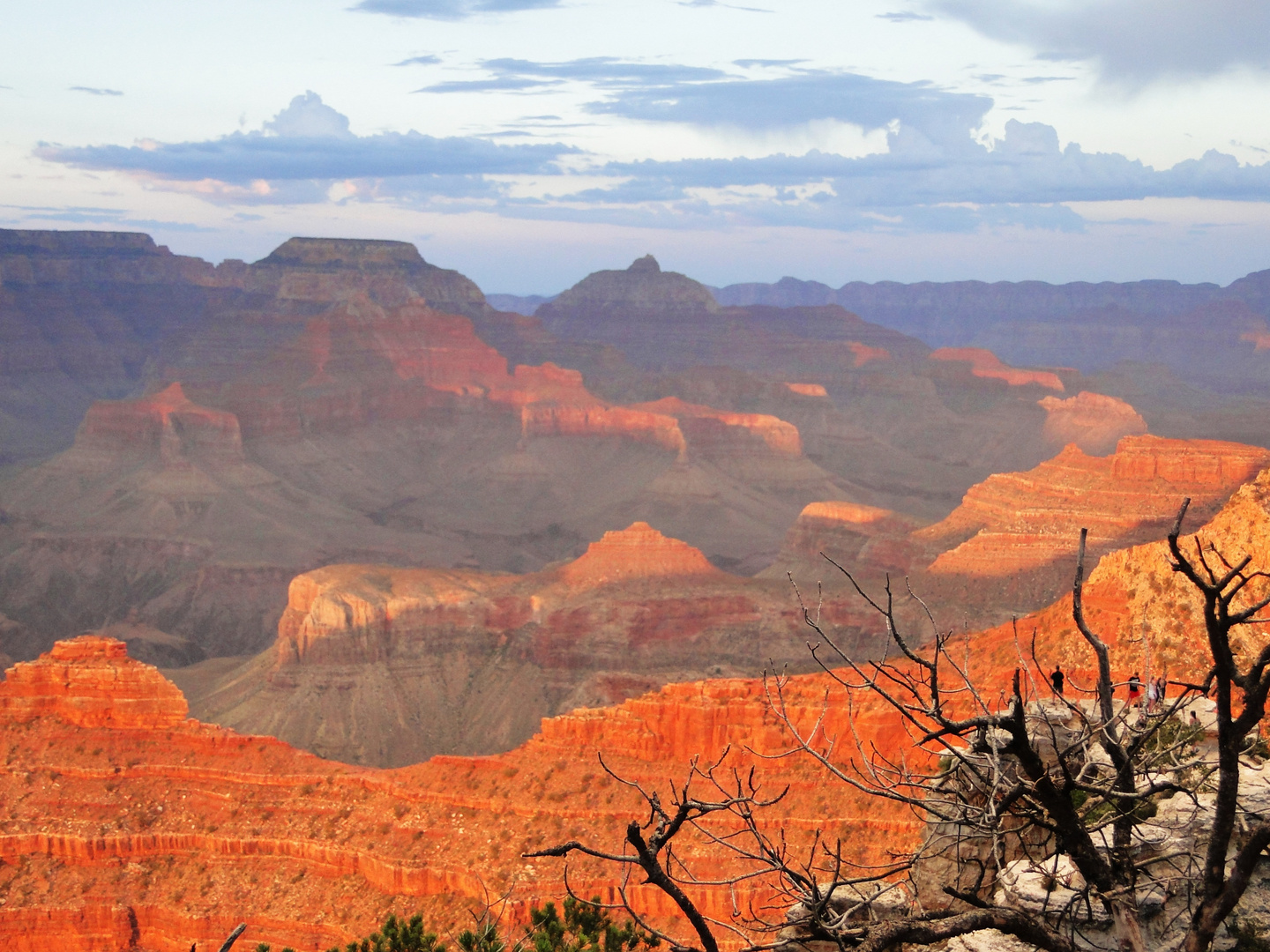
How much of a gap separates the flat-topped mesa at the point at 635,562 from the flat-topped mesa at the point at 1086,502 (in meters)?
18.5

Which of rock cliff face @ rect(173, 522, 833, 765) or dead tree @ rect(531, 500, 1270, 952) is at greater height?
dead tree @ rect(531, 500, 1270, 952)

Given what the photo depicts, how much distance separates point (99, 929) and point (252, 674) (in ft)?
180

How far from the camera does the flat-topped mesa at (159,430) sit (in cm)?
19025

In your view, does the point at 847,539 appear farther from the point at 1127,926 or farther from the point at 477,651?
the point at 1127,926

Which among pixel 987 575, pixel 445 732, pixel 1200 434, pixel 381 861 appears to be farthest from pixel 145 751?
pixel 1200 434

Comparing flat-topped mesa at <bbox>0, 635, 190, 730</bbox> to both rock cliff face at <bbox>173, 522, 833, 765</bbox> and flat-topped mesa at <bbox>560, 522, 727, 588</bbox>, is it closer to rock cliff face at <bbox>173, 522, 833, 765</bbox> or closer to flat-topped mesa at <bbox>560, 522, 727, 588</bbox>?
rock cliff face at <bbox>173, 522, 833, 765</bbox>

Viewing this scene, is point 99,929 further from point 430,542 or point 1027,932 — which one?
point 430,542

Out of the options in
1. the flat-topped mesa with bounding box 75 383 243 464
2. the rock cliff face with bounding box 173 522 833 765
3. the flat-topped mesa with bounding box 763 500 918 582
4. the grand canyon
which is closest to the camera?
the grand canyon

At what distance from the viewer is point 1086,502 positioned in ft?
361

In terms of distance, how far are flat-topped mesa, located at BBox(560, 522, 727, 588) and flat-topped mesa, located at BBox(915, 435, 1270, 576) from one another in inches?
728

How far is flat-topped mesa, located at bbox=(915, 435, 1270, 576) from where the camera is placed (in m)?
101

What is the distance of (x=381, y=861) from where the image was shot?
153 feet

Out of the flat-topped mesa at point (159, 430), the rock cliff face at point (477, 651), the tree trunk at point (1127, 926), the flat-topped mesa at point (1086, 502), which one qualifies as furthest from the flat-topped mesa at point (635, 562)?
the flat-topped mesa at point (159, 430)

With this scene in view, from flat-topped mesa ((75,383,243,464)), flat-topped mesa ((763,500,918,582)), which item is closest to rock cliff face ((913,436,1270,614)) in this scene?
flat-topped mesa ((763,500,918,582))
